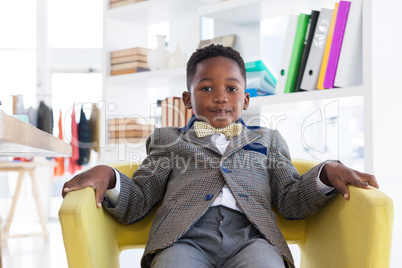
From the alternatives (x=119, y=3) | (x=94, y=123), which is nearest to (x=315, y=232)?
(x=119, y=3)

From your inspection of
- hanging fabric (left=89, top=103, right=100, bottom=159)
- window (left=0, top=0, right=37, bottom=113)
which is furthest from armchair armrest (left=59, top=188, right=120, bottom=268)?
window (left=0, top=0, right=37, bottom=113)

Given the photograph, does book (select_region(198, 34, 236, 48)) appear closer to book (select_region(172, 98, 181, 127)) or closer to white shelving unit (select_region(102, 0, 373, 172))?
white shelving unit (select_region(102, 0, 373, 172))

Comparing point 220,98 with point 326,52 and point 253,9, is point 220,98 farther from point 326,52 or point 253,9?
point 253,9

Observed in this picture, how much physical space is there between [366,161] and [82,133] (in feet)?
9.75

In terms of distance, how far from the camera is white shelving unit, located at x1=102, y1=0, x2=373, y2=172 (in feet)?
6.17

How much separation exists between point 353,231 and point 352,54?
986mm

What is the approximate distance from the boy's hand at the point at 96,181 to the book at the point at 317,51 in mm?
1127

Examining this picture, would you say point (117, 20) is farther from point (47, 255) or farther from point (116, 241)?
point (116, 241)

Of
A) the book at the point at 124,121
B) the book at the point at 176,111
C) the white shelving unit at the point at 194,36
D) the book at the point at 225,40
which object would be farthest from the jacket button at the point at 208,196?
the book at the point at 124,121

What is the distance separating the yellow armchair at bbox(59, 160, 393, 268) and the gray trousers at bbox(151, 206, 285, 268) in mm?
150

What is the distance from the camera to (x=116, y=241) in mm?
1400

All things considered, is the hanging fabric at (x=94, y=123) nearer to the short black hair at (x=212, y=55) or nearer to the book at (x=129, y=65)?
the book at (x=129, y=65)

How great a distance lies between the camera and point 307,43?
2.12m

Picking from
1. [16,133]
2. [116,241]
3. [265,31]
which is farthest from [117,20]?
[16,133]
